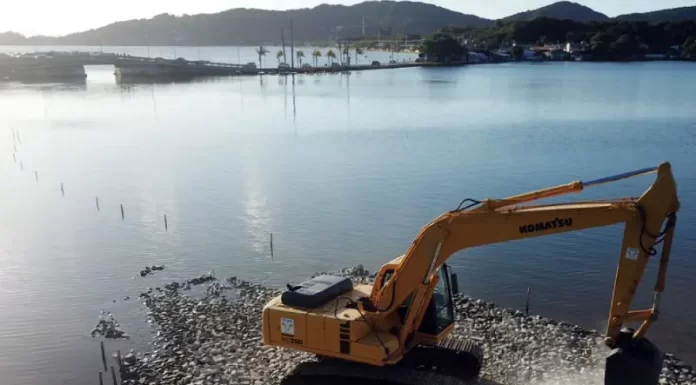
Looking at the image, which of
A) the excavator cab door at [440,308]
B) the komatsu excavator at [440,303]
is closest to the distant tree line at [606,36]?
the excavator cab door at [440,308]

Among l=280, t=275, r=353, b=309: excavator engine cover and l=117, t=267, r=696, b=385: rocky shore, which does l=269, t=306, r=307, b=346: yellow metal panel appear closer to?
l=280, t=275, r=353, b=309: excavator engine cover

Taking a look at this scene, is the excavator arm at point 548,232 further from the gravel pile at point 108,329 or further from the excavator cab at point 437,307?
the gravel pile at point 108,329

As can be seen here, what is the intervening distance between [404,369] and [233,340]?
6.08 metres

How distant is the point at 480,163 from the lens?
38.5 meters

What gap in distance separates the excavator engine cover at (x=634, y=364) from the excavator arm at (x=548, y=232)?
201 millimetres

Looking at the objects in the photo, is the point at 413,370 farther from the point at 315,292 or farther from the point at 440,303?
the point at 315,292

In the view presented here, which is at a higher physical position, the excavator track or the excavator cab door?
the excavator cab door

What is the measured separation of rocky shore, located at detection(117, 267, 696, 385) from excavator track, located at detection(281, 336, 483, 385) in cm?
165

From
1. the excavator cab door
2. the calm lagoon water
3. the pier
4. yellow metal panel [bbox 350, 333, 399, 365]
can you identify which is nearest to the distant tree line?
the pier

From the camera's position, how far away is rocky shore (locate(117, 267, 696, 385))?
1333 cm

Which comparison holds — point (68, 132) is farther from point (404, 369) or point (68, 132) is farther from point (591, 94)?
point (591, 94)

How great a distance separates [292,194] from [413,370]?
74.7 ft

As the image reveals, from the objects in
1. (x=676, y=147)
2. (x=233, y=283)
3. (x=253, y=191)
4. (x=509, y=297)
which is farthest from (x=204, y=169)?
(x=676, y=147)

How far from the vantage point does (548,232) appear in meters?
9.00
